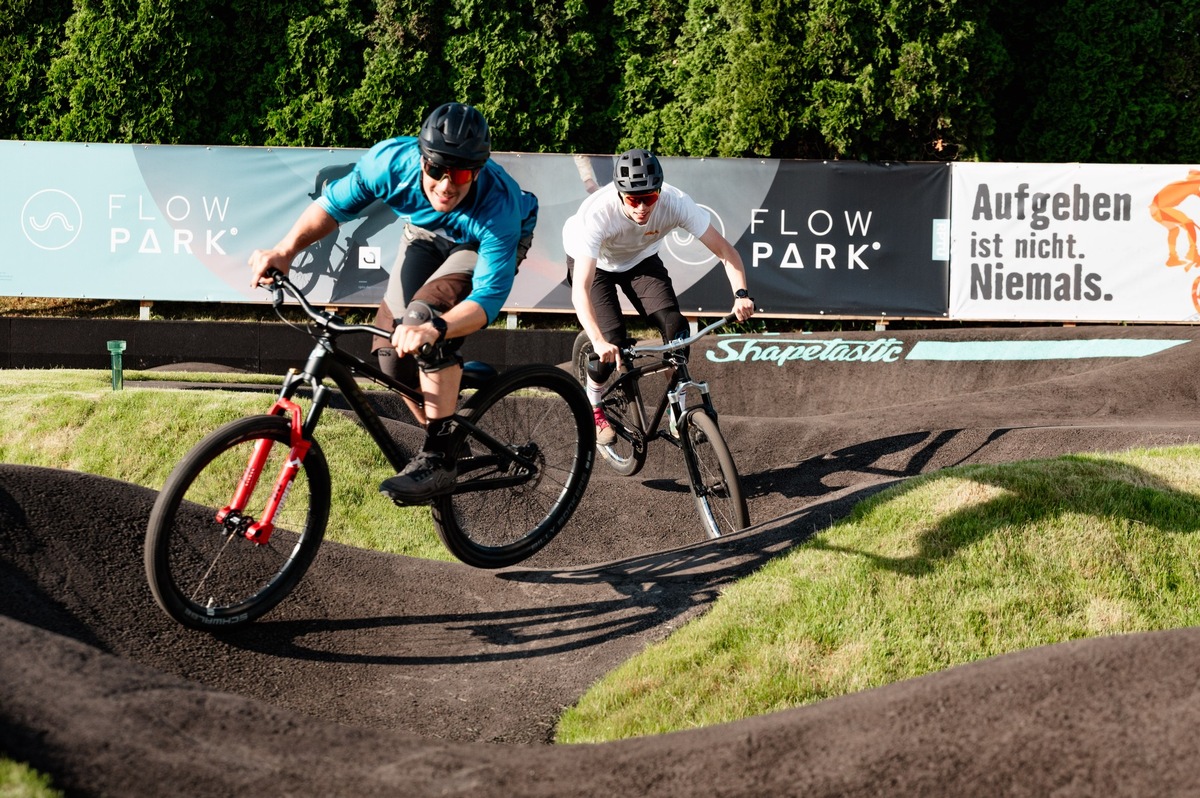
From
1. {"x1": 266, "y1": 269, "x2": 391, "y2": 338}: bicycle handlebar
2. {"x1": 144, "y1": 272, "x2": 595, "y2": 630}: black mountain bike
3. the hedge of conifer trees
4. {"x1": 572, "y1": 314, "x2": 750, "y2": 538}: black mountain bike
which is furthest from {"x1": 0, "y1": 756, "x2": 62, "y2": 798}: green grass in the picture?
the hedge of conifer trees

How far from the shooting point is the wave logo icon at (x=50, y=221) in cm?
1345

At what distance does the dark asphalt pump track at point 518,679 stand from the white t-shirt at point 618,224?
1.73 metres

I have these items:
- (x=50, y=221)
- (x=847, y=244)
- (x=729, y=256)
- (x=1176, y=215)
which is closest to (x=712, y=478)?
(x=729, y=256)

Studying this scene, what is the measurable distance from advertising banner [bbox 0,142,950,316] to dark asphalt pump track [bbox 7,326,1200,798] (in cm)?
523

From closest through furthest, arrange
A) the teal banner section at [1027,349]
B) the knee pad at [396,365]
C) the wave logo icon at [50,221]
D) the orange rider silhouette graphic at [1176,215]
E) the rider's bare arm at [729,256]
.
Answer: the knee pad at [396,365] < the rider's bare arm at [729,256] < the teal banner section at [1027,349] < the orange rider silhouette graphic at [1176,215] < the wave logo icon at [50,221]

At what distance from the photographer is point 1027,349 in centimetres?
1202

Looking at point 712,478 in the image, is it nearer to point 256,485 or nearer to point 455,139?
point 455,139

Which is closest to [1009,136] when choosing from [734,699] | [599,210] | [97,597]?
[599,210]

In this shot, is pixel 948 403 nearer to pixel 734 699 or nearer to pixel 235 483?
pixel 734 699

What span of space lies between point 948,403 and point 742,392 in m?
2.55

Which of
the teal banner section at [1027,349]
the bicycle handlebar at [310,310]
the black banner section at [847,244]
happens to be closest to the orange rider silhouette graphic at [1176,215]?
the teal banner section at [1027,349]

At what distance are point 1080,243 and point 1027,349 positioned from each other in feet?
6.55

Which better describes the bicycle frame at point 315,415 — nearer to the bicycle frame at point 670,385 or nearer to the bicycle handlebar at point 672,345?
the bicycle handlebar at point 672,345

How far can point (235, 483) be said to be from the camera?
167 inches
